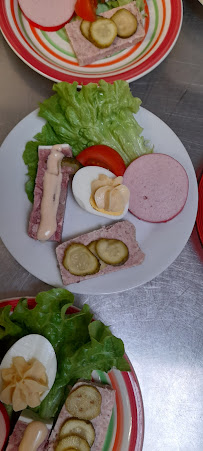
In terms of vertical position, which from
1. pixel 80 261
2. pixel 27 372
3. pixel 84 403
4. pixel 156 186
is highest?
pixel 156 186

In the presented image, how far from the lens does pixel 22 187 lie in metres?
1.86

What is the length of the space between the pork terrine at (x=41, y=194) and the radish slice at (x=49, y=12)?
64cm

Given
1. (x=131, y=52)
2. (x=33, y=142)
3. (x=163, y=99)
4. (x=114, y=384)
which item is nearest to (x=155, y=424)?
(x=114, y=384)

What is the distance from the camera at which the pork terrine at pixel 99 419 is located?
1.54m

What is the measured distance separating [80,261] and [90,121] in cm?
61

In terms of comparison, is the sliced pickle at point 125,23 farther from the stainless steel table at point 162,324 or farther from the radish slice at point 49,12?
the stainless steel table at point 162,324

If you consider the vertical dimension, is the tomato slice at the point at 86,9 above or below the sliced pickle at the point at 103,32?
above

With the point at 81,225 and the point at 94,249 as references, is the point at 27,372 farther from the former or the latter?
the point at 81,225

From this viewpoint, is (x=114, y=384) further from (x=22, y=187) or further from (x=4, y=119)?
(x=4, y=119)

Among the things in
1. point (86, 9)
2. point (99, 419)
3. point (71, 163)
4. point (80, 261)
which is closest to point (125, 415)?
point (99, 419)

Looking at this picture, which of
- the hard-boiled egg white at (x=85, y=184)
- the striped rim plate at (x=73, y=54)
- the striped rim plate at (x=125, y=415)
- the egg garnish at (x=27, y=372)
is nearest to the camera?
the egg garnish at (x=27, y=372)

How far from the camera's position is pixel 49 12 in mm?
2049

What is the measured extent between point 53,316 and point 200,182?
0.91 metres

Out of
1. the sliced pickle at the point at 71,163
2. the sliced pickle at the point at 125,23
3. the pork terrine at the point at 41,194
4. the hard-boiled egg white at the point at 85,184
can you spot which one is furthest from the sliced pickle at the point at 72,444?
the sliced pickle at the point at 125,23
